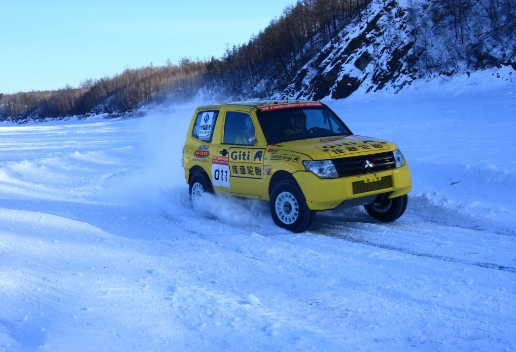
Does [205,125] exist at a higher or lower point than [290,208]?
higher

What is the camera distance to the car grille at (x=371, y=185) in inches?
255

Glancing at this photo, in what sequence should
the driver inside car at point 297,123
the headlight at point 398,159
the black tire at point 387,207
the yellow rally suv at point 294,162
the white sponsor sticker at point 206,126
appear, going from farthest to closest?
the white sponsor sticker at point 206,126 → the driver inside car at point 297,123 → the black tire at point 387,207 → the headlight at point 398,159 → the yellow rally suv at point 294,162

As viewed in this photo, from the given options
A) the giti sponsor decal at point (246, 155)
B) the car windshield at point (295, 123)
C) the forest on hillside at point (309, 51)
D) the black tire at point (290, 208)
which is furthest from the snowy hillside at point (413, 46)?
the black tire at point (290, 208)

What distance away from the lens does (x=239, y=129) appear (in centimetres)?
792

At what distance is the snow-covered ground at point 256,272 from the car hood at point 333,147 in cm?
108

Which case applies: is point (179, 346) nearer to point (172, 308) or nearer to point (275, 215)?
point (172, 308)

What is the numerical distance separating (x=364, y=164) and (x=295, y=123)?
59.2 inches

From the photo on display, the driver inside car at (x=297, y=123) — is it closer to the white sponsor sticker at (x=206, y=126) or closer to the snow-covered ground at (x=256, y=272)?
the snow-covered ground at (x=256, y=272)

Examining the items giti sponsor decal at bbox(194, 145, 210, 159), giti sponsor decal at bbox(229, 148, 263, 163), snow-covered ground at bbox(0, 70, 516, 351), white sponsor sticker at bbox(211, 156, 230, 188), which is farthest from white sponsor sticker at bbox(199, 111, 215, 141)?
snow-covered ground at bbox(0, 70, 516, 351)

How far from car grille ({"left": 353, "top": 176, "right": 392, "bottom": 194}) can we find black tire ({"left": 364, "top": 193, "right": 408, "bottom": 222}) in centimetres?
38

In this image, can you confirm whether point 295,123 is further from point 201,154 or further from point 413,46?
point 413,46

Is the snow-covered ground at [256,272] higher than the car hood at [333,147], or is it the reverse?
the car hood at [333,147]

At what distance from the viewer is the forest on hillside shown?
3356 cm

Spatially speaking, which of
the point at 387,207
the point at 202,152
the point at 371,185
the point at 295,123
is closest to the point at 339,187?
the point at 371,185
